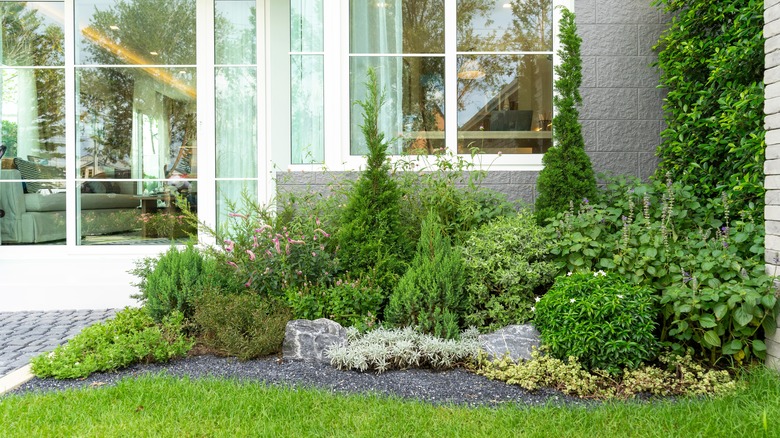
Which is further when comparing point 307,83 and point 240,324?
point 307,83

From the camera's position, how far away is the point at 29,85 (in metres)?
6.00

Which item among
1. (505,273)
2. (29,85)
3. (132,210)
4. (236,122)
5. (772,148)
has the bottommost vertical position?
(505,273)

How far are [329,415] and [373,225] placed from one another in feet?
5.51

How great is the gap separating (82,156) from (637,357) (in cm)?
565

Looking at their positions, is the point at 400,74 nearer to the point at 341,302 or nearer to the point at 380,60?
the point at 380,60

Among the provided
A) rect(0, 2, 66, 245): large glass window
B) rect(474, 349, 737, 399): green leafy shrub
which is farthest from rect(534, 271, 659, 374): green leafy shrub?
rect(0, 2, 66, 245): large glass window

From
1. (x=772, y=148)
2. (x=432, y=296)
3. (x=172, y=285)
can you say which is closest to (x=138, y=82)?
(x=172, y=285)

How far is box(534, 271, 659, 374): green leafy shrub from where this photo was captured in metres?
2.94

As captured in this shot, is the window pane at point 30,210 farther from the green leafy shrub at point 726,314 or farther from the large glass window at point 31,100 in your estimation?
the green leafy shrub at point 726,314

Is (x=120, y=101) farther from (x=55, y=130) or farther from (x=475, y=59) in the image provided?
(x=475, y=59)

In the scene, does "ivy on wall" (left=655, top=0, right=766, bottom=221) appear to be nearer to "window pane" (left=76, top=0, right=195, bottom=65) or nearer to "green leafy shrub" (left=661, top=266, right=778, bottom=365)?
"green leafy shrub" (left=661, top=266, right=778, bottom=365)

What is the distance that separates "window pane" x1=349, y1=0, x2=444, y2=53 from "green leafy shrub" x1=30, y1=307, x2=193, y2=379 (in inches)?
118

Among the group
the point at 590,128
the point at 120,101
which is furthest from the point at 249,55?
the point at 590,128

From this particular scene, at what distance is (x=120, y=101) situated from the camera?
19.8 ft
